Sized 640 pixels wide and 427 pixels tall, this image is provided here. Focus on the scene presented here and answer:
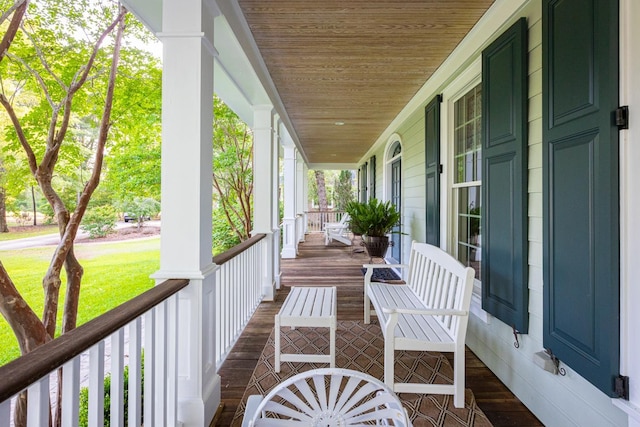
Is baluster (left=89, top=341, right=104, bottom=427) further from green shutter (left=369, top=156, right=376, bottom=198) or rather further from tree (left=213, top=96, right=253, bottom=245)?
green shutter (left=369, top=156, right=376, bottom=198)

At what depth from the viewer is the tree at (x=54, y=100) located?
125 inches

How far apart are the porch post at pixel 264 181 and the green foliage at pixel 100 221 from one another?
335 cm

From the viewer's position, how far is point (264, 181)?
4.07 metres

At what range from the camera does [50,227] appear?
412cm

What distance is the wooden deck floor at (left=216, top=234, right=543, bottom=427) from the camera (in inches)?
78.8

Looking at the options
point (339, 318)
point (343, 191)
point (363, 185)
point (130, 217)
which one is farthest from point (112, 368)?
point (343, 191)

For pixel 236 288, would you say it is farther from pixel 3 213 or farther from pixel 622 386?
pixel 3 213

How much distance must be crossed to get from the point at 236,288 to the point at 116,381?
5.68ft

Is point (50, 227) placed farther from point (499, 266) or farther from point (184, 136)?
point (499, 266)

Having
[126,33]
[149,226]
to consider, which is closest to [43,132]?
[126,33]

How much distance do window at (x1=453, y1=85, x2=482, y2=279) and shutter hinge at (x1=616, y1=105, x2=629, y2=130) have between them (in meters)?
1.36

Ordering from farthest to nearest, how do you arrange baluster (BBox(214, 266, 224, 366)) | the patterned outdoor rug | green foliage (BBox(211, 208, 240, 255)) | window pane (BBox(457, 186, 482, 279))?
green foliage (BBox(211, 208, 240, 255)) → window pane (BBox(457, 186, 482, 279)) → baluster (BBox(214, 266, 224, 366)) → the patterned outdoor rug

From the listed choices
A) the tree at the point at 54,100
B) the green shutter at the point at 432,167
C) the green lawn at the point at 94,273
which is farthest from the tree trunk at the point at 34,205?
the green shutter at the point at 432,167

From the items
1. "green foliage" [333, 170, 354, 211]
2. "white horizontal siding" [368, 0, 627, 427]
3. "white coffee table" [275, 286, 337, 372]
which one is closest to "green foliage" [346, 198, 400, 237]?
"white horizontal siding" [368, 0, 627, 427]
